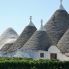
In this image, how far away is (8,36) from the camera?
60.0 m

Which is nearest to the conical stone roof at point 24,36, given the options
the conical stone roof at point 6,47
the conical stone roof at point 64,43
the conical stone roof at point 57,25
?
the conical stone roof at point 57,25

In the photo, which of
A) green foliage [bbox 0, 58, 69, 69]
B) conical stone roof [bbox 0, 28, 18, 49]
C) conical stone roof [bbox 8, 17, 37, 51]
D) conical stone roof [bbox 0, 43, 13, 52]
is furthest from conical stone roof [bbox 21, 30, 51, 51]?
conical stone roof [bbox 0, 28, 18, 49]

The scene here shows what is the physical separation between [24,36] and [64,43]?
25.8 feet

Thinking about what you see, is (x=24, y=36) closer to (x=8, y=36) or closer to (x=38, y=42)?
(x=38, y=42)

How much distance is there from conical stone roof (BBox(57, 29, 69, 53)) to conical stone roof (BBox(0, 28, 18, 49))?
1582 centimetres

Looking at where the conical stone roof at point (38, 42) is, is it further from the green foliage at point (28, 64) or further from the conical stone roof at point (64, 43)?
the green foliage at point (28, 64)

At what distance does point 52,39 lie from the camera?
46.3 metres

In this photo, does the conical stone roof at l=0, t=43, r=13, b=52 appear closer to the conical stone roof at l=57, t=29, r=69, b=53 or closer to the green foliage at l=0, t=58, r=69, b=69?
the conical stone roof at l=57, t=29, r=69, b=53

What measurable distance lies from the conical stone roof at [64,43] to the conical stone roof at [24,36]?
659 centimetres

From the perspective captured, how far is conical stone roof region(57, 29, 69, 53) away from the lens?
42.5 meters

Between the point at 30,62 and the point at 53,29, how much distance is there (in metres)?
13.8

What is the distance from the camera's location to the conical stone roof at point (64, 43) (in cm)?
4251

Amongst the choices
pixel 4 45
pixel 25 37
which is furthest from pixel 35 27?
pixel 4 45

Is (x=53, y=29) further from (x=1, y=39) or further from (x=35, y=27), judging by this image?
(x=1, y=39)
